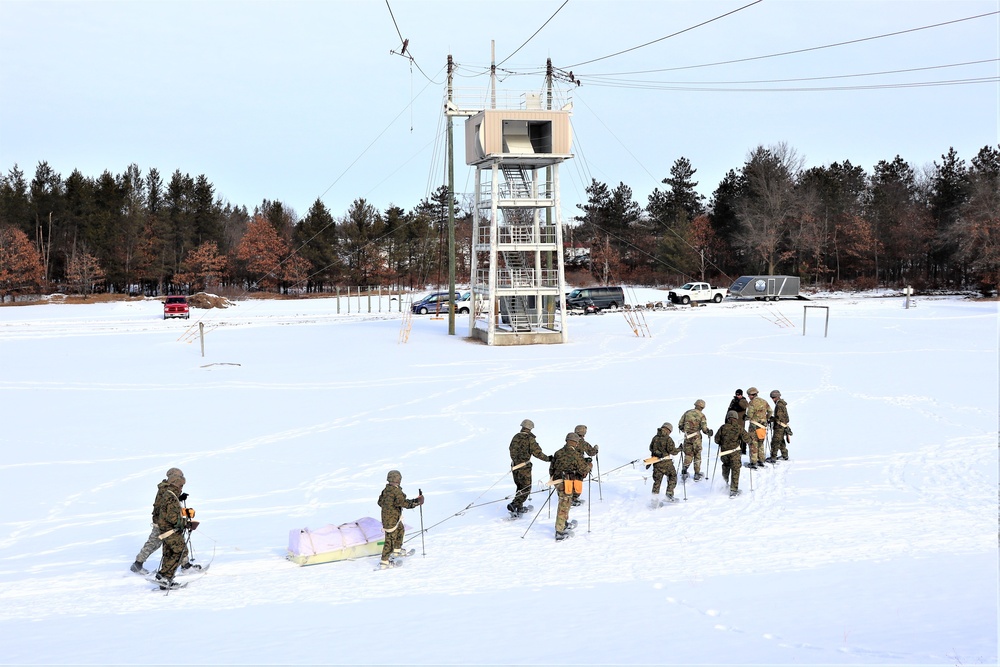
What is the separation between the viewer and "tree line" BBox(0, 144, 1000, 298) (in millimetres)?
85562

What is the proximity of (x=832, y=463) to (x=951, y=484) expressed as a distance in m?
2.55

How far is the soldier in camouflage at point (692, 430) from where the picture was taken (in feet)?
53.8

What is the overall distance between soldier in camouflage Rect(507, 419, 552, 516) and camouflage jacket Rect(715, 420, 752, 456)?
12.0 feet

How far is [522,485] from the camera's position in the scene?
15.3m

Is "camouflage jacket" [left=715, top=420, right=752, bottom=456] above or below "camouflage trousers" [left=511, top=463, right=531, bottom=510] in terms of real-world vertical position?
above

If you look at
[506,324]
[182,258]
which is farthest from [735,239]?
[182,258]

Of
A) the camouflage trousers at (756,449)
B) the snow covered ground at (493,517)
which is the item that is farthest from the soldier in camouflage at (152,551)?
the camouflage trousers at (756,449)

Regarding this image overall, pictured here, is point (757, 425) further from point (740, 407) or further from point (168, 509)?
point (168, 509)

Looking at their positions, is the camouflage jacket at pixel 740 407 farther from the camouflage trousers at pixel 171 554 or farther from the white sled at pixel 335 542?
the camouflage trousers at pixel 171 554

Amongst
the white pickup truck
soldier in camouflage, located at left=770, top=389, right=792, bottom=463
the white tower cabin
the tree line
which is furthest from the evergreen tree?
soldier in camouflage, located at left=770, top=389, right=792, bottom=463

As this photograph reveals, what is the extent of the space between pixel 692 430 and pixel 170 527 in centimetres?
971

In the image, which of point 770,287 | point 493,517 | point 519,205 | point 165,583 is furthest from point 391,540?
point 770,287

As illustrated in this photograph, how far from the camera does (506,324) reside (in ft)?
161

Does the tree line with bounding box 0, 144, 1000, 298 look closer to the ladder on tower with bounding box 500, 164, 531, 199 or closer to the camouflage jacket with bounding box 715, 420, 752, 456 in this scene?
the ladder on tower with bounding box 500, 164, 531, 199
